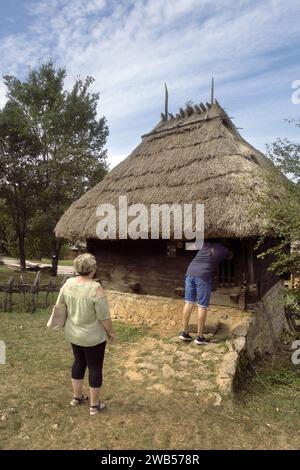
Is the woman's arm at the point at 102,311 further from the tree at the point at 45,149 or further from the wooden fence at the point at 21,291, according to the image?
the tree at the point at 45,149

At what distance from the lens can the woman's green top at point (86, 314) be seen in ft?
11.9

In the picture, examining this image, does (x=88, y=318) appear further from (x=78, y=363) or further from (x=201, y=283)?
(x=201, y=283)

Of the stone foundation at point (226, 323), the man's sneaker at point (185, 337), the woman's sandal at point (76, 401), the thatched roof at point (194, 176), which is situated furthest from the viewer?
the thatched roof at point (194, 176)

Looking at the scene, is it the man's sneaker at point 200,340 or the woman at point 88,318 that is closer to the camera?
the woman at point 88,318

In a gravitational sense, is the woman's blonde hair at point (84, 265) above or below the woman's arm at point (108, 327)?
above

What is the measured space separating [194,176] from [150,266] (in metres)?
2.34

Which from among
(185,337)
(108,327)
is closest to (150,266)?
(185,337)

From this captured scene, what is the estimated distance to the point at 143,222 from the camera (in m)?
7.39

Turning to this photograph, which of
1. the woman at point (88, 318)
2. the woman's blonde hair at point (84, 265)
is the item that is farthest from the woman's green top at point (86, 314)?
the woman's blonde hair at point (84, 265)

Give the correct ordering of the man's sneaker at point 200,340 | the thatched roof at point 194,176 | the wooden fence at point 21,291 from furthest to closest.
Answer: the wooden fence at point 21,291, the thatched roof at point 194,176, the man's sneaker at point 200,340

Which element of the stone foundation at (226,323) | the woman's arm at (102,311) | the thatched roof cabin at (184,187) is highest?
the thatched roof cabin at (184,187)

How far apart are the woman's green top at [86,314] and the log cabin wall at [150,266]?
409 cm

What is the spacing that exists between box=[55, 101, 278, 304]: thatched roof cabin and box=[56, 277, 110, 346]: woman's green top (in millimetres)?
3385

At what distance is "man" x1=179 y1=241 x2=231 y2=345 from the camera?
5.61m
